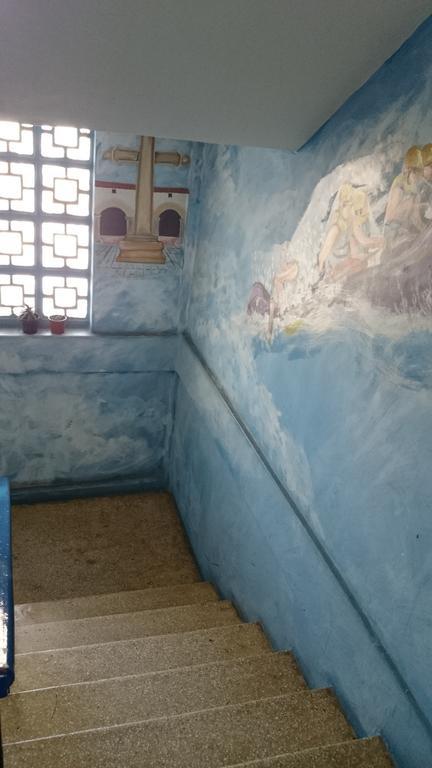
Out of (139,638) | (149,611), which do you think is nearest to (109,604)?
(149,611)

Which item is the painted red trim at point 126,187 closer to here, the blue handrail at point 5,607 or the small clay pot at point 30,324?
the small clay pot at point 30,324

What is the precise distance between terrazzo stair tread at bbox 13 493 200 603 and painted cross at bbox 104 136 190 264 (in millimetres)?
2885

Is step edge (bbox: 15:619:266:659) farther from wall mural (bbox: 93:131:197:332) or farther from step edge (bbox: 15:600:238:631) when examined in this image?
wall mural (bbox: 93:131:197:332)

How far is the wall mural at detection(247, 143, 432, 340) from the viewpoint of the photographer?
7.69 feet

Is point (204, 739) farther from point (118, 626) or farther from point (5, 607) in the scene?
point (118, 626)

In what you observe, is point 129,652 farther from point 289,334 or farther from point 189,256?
point 189,256

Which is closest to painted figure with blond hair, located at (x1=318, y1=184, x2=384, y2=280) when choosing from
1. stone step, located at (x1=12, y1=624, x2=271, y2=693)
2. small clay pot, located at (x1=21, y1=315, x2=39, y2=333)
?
stone step, located at (x1=12, y1=624, x2=271, y2=693)

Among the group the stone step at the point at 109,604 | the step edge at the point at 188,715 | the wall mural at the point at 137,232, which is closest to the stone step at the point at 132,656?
the step edge at the point at 188,715

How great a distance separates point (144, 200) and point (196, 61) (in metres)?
3.05

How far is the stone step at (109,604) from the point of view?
470 cm

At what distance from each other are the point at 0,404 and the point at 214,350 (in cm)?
Answer: 244

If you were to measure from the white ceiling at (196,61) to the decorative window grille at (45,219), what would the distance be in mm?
2236

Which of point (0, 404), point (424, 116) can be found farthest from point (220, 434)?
point (424, 116)

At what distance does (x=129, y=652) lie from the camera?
366 centimetres
